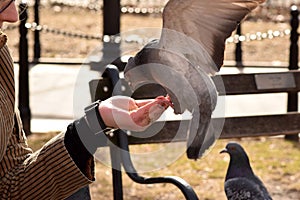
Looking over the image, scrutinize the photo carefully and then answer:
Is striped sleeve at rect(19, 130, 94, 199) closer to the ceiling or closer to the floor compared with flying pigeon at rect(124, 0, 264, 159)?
closer to the floor

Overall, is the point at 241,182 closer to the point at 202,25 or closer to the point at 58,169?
the point at 202,25

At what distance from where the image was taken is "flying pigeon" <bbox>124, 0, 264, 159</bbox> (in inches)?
97.7

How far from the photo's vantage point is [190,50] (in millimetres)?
2480

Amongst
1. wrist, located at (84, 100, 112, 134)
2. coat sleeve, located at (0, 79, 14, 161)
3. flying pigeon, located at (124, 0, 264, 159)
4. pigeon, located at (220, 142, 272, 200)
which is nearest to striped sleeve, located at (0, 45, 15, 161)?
coat sleeve, located at (0, 79, 14, 161)

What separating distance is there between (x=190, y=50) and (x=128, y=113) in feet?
1.25

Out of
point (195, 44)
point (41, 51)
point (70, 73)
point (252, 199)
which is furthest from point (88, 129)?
point (41, 51)

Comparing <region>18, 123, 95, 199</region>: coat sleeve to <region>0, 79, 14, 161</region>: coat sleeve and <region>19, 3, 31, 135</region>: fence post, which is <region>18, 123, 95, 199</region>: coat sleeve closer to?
<region>0, 79, 14, 161</region>: coat sleeve

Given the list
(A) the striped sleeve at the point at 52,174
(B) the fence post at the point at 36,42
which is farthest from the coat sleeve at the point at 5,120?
(B) the fence post at the point at 36,42

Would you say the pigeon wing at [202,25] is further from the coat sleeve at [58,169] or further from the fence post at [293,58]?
the fence post at [293,58]

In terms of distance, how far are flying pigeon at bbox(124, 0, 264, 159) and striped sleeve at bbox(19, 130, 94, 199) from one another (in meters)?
0.35

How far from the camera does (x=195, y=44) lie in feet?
8.36

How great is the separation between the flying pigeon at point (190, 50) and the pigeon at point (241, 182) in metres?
1.50

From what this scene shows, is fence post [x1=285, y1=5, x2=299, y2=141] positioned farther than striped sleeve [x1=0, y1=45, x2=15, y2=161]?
Yes

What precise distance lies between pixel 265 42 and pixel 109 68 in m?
9.71
